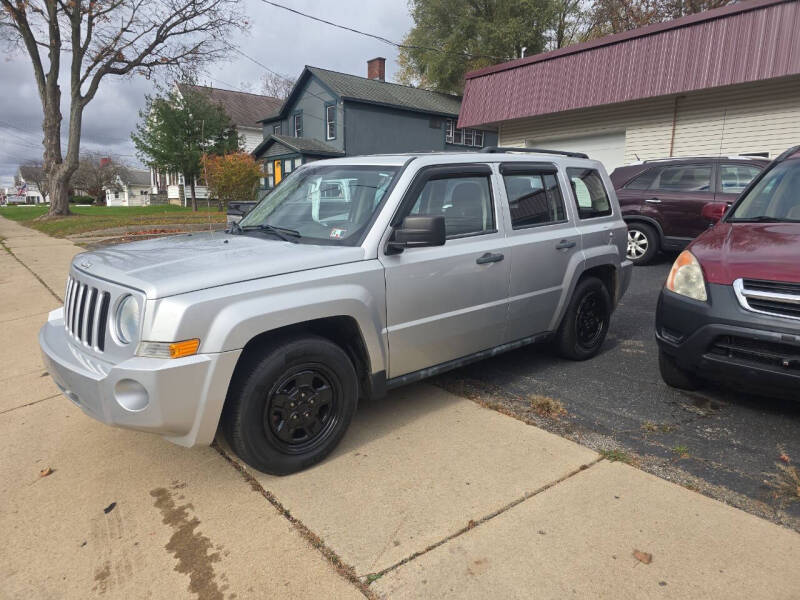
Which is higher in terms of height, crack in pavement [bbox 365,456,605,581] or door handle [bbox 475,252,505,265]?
door handle [bbox 475,252,505,265]

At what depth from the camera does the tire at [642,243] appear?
909 cm

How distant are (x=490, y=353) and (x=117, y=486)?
2540 mm

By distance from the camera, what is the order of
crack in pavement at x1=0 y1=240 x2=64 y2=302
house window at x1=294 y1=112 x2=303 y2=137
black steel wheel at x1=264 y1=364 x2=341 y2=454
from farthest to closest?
house window at x1=294 y1=112 x2=303 y2=137 < crack in pavement at x1=0 y1=240 x2=64 y2=302 < black steel wheel at x1=264 y1=364 x2=341 y2=454

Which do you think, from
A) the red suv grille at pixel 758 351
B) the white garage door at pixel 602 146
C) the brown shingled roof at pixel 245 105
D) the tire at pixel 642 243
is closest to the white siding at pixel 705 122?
the white garage door at pixel 602 146

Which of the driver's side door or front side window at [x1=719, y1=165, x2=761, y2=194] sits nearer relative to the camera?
the driver's side door

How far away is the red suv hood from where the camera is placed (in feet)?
10.6

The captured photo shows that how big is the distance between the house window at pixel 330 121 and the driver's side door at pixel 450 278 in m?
25.7

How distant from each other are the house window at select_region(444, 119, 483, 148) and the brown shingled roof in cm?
1528

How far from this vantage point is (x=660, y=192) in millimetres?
8906

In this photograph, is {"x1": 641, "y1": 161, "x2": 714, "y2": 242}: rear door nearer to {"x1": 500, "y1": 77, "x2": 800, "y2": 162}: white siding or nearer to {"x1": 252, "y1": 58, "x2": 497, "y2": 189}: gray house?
{"x1": 500, "y1": 77, "x2": 800, "y2": 162}: white siding

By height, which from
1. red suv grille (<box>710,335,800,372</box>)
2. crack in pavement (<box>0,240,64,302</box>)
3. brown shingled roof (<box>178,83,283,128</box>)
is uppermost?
brown shingled roof (<box>178,83,283,128</box>)

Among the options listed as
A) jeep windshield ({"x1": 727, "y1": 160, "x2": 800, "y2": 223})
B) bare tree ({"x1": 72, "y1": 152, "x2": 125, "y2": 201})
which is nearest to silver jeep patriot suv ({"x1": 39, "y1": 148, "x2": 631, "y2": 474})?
jeep windshield ({"x1": 727, "y1": 160, "x2": 800, "y2": 223})

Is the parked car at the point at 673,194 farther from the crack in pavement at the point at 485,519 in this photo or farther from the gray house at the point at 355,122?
the gray house at the point at 355,122

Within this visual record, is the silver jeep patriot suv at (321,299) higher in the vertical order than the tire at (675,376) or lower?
higher
